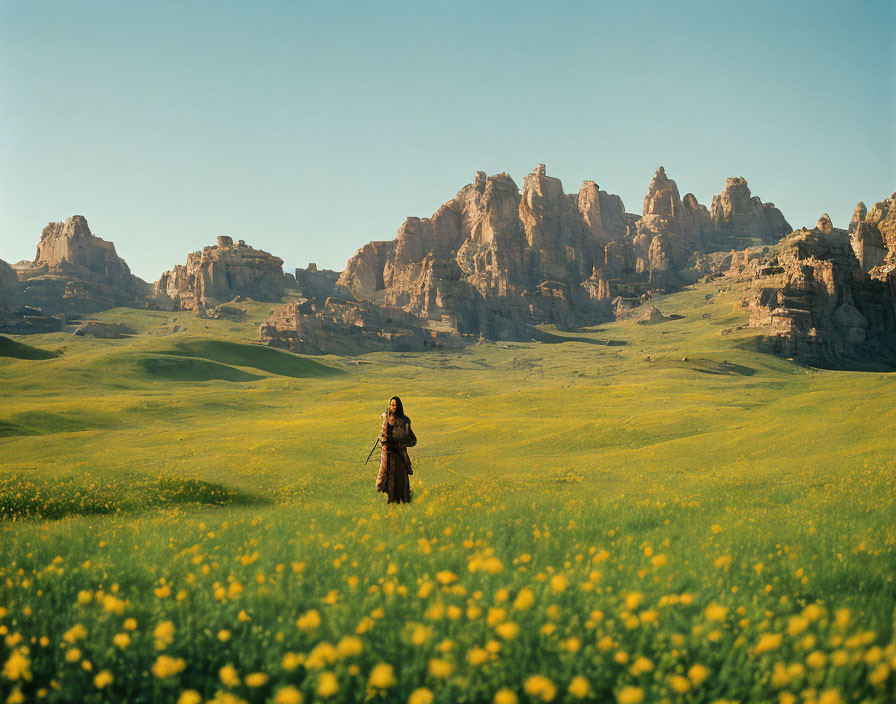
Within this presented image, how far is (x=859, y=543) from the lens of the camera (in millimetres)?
10781

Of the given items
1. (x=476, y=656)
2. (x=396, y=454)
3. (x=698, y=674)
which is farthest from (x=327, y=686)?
(x=396, y=454)

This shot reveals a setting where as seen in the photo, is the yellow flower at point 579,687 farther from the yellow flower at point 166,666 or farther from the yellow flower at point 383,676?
the yellow flower at point 166,666

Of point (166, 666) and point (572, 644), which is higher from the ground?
point (572, 644)

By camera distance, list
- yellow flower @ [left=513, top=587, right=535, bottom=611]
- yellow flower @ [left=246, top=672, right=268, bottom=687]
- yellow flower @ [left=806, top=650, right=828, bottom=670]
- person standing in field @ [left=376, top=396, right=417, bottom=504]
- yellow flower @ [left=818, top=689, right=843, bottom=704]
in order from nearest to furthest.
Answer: yellow flower @ [left=818, top=689, right=843, bottom=704], yellow flower @ [left=806, top=650, right=828, bottom=670], yellow flower @ [left=246, top=672, right=268, bottom=687], yellow flower @ [left=513, top=587, right=535, bottom=611], person standing in field @ [left=376, top=396, right=417, bottom=504]

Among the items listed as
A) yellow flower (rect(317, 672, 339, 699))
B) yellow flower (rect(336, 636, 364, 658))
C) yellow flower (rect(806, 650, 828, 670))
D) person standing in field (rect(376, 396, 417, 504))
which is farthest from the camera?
person standing in field (rect(376, 396, 417, 504))

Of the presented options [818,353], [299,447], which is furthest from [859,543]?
[818,353]

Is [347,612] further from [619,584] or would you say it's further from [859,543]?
[859,543]

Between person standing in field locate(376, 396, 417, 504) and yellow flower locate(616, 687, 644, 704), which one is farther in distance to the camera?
person standing in field locate(376, 396, 417, 504)

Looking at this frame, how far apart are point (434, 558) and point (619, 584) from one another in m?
3.01

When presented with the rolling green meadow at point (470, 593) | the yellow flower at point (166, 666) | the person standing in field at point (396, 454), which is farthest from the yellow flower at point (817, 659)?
the person standing in field at point (396, 454)

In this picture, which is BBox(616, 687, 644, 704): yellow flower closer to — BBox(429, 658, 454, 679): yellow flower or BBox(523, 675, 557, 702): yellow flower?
BBox(523, 675, 557, 702): yellow flower

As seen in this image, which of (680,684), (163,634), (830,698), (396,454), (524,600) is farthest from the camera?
(396,454)

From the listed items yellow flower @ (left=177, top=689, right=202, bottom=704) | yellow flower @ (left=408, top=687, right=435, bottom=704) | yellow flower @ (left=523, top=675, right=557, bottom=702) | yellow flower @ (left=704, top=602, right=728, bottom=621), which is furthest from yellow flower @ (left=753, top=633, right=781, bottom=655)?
yellow flower @ (left=177, top=689, right=202, bottom=704)

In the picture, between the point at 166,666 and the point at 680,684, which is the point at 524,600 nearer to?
the point at 680,684
